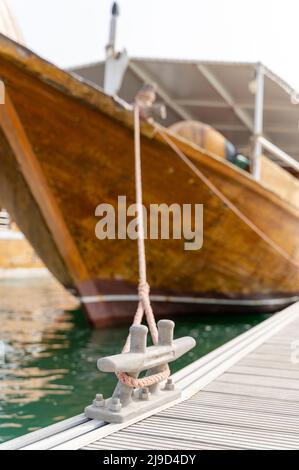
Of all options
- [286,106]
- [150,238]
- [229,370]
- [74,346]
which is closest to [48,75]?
[150,238]

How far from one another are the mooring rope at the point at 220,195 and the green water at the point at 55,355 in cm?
130

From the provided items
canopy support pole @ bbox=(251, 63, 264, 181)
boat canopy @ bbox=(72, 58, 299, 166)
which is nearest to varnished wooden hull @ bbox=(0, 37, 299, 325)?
canopy support pole @ bbox=(251, 63, 264, 181)

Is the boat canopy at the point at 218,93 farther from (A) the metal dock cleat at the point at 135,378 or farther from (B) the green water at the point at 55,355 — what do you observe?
(A) the metal dock cleat at the point at 135,378

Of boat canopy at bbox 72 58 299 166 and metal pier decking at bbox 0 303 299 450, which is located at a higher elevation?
boat canopy at bbox 72 58 299 166

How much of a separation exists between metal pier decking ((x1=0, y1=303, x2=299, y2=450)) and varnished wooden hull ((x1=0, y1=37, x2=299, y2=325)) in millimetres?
4348

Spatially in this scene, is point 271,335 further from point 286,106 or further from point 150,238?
point 286,106

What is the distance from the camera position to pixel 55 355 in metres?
6.77

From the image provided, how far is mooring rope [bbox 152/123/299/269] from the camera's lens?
309 inches

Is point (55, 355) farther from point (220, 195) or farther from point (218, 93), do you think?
point (218, 93)

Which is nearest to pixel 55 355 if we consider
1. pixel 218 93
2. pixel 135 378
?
pixel 135 378

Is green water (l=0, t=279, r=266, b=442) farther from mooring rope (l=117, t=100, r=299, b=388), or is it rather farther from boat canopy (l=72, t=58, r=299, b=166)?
Answer: boat canopy (l=72, t=58, r=299, b=166)

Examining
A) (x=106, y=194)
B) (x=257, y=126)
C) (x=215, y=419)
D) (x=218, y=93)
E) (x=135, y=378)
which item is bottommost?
(x=215, y=419)

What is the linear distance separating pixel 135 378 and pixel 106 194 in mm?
5772

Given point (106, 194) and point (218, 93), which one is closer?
point (106, 194)
